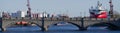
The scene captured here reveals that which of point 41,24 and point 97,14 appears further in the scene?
point 97,14

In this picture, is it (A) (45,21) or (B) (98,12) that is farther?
(B) (98,12)

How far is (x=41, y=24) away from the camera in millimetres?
123125

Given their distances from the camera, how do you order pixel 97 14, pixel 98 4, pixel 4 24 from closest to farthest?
1. pixel 4 24
2. pixel 97 14
3. pixel 98 4

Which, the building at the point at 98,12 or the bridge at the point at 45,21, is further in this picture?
the building at the point at 98,12

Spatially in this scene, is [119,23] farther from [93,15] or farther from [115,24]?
[93,15]

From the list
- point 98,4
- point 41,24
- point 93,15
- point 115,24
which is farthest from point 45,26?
point 98,4

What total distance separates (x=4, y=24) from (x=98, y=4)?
5958 cm

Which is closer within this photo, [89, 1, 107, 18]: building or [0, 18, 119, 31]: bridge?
[0, 18, 119, 31]: bridge

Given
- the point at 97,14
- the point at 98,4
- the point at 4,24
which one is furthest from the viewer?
the point at 98,4

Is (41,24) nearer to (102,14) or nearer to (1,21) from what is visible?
(1,21)

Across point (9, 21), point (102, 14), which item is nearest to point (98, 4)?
point (102, 14)

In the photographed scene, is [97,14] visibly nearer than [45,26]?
No

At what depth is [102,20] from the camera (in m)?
127

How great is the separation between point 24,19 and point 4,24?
5969mm
